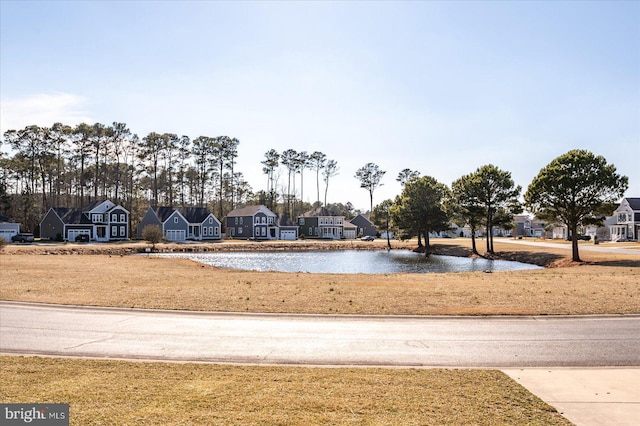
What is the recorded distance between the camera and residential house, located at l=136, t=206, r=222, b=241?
9025 cm

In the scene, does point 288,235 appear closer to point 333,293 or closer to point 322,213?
point 322,213

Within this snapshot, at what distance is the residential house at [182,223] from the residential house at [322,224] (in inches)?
972

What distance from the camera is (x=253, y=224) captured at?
101250mm

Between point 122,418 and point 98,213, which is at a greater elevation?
point 98,213

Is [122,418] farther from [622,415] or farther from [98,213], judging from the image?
[98,213]

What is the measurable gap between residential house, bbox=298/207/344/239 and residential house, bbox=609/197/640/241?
58.6m

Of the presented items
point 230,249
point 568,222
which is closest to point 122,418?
point 568,222

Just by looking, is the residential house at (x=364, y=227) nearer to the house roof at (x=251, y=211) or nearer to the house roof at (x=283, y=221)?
the house roof at (x=283, y=221)

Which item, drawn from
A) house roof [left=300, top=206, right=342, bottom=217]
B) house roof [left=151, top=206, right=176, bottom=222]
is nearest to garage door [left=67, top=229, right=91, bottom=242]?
house roof [left=151, top=206, right=176, bottom=222]

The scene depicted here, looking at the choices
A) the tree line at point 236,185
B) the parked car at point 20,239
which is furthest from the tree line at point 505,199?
the parked car at point 20,239

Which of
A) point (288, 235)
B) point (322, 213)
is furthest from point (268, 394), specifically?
point (322, 213)

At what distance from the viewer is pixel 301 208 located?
13612cm

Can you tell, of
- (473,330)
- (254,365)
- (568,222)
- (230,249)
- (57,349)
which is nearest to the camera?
(254,365)

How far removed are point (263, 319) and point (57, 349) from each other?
6482 mm
